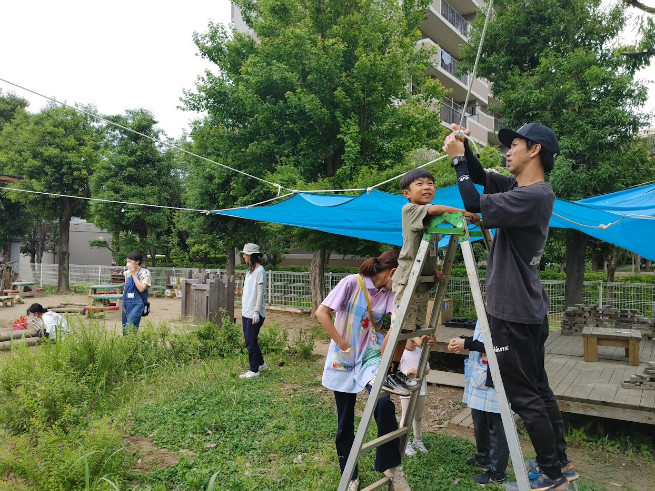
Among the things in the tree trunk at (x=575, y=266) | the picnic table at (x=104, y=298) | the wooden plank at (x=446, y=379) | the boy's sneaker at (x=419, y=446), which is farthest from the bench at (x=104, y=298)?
the tree trunk at (x=575, y=266)

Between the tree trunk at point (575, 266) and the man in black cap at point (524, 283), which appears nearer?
the man in black cap at point (524, 283)

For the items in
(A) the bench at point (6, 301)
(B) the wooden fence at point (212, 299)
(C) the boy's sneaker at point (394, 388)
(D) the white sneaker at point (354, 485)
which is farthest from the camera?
(A) the bench at point (6, 301)

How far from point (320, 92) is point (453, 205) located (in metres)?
4.75

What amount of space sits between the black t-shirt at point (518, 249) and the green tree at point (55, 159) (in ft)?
54.1

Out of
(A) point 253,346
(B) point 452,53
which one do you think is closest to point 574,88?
(A) point 253,346

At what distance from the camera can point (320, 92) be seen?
29.3 ft

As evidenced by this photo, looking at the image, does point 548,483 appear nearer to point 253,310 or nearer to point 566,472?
point 566,472

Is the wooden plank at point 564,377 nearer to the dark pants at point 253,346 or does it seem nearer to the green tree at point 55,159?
the dark pants at point 253,346

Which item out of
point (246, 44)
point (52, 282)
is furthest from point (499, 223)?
point (52, 282)

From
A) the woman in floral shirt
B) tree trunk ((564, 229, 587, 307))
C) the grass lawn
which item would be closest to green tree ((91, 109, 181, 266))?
the grass lawn

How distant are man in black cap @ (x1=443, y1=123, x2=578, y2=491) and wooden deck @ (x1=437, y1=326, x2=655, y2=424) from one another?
2079mm

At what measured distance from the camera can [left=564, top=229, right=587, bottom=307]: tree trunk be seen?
9844 millimetres

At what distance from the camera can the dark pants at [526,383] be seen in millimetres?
1748

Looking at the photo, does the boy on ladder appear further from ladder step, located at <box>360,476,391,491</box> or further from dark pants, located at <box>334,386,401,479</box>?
ladder step, located at <box>360,476,391,491</box>
